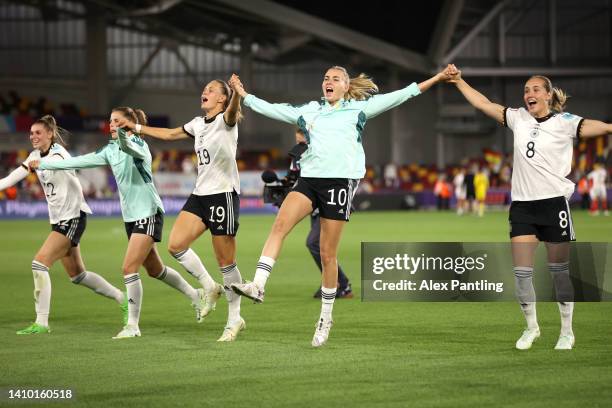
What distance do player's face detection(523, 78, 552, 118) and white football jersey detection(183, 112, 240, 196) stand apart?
2731mm

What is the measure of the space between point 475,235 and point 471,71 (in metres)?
33.9

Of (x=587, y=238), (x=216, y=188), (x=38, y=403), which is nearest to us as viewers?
(x=38, y=403)

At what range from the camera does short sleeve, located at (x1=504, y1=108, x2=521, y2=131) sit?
9.61 m

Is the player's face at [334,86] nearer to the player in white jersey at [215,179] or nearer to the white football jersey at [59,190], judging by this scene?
the player in white jersey at [215,179]

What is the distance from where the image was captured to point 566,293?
965 centimetres

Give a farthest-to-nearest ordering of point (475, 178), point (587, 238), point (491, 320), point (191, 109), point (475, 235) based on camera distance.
Answer: 1. point (191, 109)
2. point (475, 178)
3. point (475, 235)
4. point (587, 238)
5. point (491, 320)

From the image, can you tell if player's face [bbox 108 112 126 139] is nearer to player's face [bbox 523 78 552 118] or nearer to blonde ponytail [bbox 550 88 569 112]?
player's face [bbox 523 78 552 118]

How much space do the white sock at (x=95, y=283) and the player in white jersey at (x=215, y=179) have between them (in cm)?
167

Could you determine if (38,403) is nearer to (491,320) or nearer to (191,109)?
(491,320)

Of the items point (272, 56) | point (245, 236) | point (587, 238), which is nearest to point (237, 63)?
point (272, 56)

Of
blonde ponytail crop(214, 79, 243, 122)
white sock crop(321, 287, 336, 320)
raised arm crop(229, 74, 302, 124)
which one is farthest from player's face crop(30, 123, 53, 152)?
white sock crop(321, 287, 336, 320)

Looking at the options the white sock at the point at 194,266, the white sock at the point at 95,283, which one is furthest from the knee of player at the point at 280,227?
the white sock at the point at 95,283

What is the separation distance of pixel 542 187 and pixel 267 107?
98.7 inches

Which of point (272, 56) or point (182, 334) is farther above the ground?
point (272, 56)
